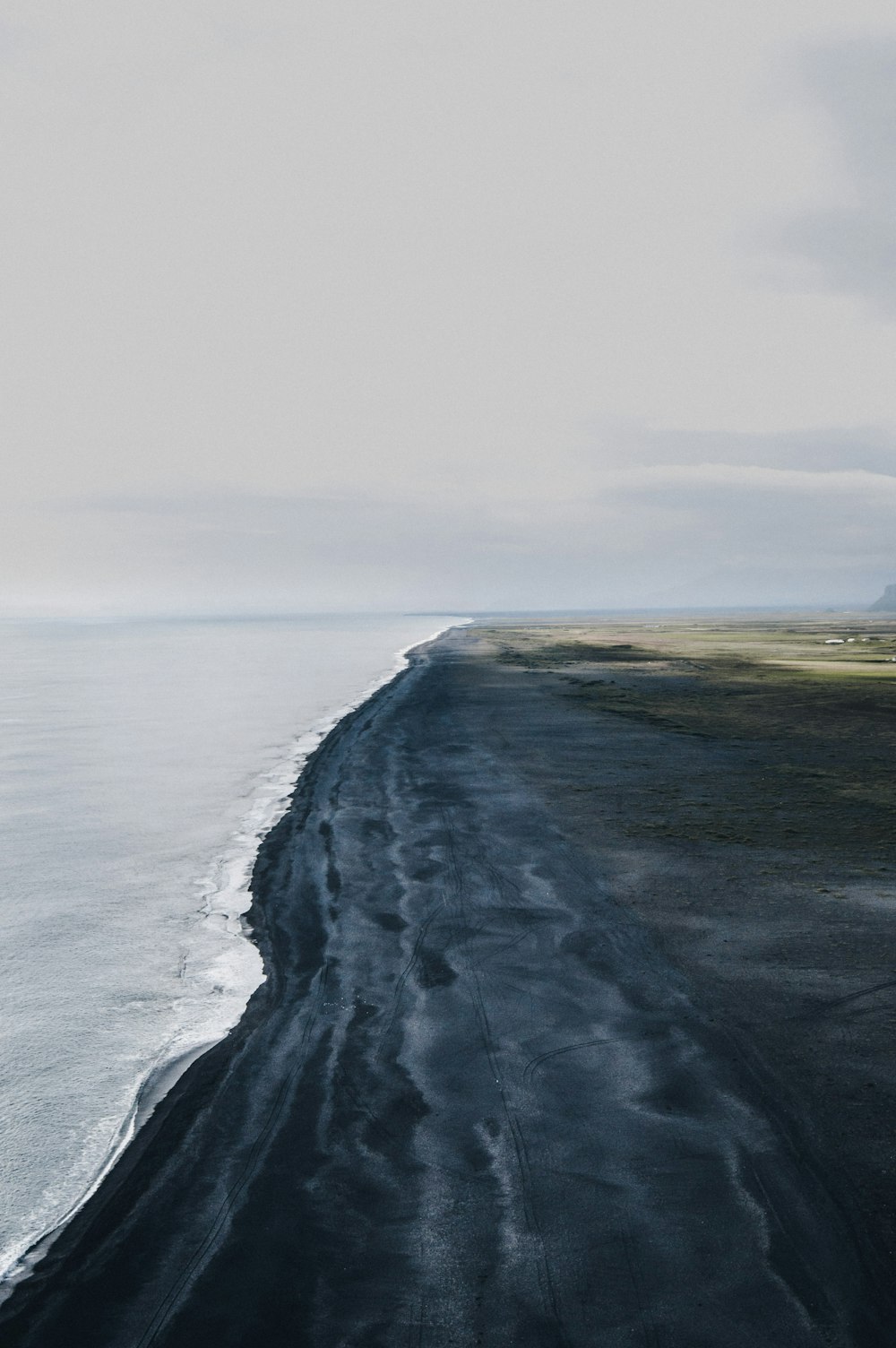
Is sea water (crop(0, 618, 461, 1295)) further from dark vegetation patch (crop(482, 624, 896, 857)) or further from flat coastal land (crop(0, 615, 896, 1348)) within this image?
dark vegetation patch (crop(482, 624, 896, 857))

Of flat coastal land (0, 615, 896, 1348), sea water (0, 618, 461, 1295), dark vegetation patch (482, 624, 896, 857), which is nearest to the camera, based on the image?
flat coastal land (0, 615, 896, 1348)

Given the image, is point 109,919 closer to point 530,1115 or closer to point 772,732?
point 530,1115

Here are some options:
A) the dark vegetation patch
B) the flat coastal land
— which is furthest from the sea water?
the dark vegetation patch

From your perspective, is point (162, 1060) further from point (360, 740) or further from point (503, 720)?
point (503, 720)

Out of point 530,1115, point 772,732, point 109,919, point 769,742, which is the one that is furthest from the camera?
point 772,732

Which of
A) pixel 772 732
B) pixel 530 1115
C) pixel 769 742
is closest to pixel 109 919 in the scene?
pixel 530 1115

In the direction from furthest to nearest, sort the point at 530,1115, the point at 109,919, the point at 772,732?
1. the point at 772,732
2. the point at 109,919
3. the point at 530,1115
